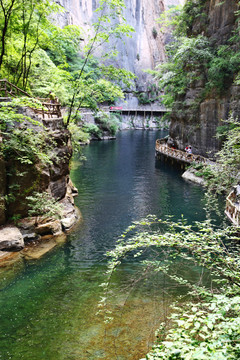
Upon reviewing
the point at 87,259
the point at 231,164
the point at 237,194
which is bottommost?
the point at 87,259

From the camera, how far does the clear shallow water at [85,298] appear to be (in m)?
6.20

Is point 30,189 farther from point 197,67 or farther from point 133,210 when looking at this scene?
point 197,67

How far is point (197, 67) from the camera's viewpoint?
28.4m

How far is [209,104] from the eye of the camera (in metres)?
26.9

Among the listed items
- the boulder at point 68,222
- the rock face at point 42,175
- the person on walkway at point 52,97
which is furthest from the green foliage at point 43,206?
the person on walkway at point 52,97

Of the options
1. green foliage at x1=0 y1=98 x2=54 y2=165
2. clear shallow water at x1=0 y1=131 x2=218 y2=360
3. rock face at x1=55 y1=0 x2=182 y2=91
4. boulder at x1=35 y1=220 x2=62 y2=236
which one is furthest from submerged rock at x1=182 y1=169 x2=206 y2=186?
rock face at x1=55 y1=0 x2=182 y2=91

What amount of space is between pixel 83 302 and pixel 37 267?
9.92 ft

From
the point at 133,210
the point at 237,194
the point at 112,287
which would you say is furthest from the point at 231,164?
the point at 112,287

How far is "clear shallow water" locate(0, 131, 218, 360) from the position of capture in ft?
20.4

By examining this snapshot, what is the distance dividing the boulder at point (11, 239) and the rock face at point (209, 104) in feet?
55.4

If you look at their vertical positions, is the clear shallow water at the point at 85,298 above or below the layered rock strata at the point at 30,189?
below

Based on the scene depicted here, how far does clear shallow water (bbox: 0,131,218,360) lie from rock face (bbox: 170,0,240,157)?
11.5 m

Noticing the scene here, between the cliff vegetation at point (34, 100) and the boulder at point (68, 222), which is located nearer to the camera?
the cliff vegetation at point (34, 100)

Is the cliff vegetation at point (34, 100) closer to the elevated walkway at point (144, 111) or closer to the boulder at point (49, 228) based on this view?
the boulder at point (49, 228)
